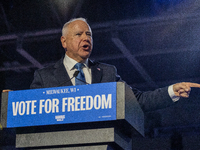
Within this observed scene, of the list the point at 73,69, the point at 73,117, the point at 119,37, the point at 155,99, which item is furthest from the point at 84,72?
the point at 119,37

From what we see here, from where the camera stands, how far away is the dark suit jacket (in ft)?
4.44

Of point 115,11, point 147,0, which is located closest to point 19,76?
point 115,11

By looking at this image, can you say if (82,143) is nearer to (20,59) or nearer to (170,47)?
(170,47)

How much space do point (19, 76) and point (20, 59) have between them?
640 millimetres

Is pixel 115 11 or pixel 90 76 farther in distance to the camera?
pixel 115 11

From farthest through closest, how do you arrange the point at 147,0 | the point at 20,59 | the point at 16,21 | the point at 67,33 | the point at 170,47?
the point at 20,59, the point at 170,47, the point at 16,21, the point at 147,0, the point at 67,33

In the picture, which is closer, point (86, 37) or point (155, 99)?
point (155, 99)

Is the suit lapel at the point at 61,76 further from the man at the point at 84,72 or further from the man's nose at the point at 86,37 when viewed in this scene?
the man's nose at the point at 86,37

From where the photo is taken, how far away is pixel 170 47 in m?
4.30

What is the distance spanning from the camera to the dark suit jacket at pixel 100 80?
1354 mm

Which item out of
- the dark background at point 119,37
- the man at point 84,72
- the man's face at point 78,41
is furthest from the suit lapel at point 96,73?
the dark background at point 119,37

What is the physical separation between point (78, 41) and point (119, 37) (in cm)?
249

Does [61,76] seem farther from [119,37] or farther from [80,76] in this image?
[119,37]

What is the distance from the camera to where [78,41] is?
1669 millimetres
